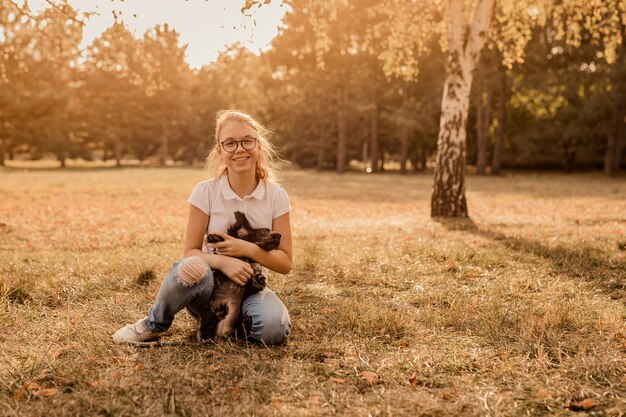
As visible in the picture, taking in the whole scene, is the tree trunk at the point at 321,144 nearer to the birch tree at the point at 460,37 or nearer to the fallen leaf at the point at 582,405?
the birch tree at the point at 460,37

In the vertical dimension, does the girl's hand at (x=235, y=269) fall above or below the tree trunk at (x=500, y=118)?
below

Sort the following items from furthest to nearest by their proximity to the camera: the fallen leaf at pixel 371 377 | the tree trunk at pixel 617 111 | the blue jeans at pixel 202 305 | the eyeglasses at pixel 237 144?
the tree trunk at pixel 617 111 < the eyeglasses at pixel 237 144 < the blue jeans at pixel 202 305 < the fallen leaf at pixel 371 377

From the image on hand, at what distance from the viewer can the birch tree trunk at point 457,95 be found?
33.9 ft

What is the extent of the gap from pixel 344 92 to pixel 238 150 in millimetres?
30614

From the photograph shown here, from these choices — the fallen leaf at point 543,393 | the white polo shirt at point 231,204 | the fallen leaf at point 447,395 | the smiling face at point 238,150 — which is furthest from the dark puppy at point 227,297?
the fallen leaf at point 543,393

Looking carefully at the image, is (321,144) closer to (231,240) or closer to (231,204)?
(231,204)

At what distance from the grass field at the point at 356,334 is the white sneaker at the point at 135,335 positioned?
9 cm

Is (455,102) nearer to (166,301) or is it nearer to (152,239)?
(152,239)

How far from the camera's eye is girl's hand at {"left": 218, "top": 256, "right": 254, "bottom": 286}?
357 cm

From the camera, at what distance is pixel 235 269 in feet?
11.7

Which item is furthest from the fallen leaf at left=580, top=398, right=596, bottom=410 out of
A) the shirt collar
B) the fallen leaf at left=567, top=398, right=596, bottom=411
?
the shirt collar

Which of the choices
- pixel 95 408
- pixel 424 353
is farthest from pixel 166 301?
pixel 424 353

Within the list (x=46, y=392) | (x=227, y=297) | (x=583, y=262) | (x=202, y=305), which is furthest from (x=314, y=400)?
(x=583, y=262)

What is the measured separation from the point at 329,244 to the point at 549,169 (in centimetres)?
3700
